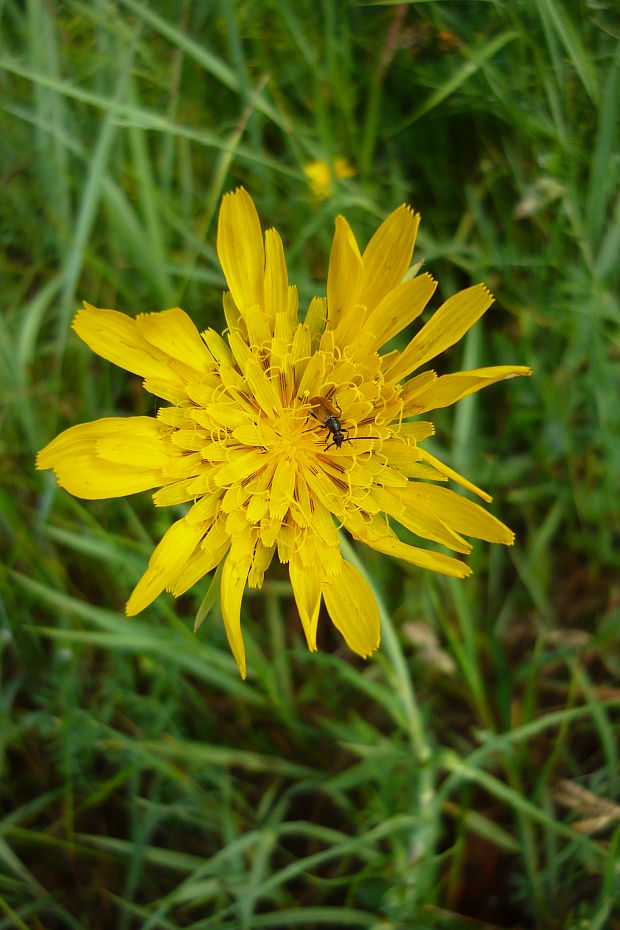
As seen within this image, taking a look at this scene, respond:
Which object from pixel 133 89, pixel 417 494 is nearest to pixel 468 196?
pixel 133 89

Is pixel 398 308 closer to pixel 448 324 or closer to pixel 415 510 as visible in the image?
pixel 448 324

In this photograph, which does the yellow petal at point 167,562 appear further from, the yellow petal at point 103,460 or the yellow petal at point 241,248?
the yellow petal at point 241,248

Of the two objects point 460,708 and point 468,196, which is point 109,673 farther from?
point 468,196

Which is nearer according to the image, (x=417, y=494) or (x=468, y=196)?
(x=417, y=494)

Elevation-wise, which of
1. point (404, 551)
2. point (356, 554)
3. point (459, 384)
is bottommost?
point (356, 554)

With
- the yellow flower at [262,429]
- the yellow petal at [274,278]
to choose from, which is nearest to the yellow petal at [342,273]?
the yellow flower at [262,429]

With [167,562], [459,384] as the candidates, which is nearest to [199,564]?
[167,562]
